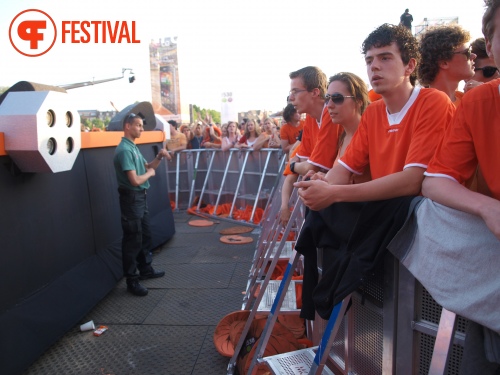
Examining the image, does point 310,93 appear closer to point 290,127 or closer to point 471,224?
point 471,224

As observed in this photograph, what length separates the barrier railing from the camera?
8.70 meters

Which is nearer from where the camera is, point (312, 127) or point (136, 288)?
point (312, 127)

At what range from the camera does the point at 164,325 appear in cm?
407

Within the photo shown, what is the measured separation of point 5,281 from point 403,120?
3.26 meters

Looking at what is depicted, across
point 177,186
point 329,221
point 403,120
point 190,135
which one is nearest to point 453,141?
point 403,120

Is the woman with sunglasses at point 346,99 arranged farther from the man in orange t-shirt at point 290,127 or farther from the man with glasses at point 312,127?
the man in orange t-shirt at point 290,127

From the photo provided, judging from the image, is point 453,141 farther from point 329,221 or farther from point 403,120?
point 329,221

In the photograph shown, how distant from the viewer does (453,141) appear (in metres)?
1.41

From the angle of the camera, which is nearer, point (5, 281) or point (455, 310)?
point (455, 310)

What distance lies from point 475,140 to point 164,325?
3577 millimetres

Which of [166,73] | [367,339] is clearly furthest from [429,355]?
[166,73]

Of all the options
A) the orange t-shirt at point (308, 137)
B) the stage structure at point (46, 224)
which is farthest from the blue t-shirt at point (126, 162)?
the orange t-shirt at point (308, 137)

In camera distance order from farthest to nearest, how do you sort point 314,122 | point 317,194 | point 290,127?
point 290,127 → point 314,122 → point 317,194

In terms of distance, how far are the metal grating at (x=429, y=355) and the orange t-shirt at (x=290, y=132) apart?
Answer: 555cm
